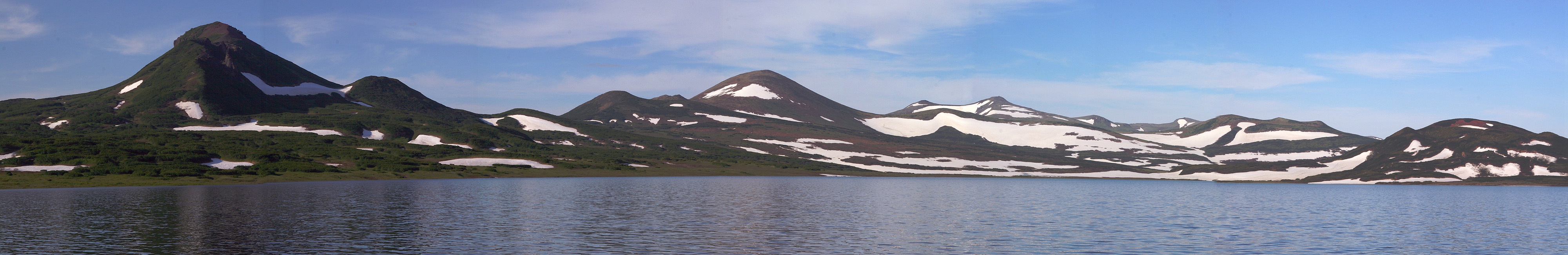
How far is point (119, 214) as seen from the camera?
69625 mm

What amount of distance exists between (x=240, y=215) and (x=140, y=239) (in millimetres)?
19984

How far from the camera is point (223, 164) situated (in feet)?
594

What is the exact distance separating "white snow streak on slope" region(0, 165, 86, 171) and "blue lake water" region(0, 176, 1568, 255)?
44363mm

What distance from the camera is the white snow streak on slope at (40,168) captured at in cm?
15075

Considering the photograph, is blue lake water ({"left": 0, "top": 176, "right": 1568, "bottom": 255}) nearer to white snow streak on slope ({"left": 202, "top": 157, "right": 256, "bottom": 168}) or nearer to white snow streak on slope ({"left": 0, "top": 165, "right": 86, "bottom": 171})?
white snow streak on slope ({"left": 0, "top": 165, "right": 86, "bottom": 171})

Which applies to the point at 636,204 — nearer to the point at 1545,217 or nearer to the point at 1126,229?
the point at 1126,229

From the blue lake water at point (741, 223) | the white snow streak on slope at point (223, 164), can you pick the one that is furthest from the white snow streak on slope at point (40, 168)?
the blue lake water at point (741, 223)

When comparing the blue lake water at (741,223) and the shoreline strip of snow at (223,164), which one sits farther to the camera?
the shoreline strip of snow at (223,164)

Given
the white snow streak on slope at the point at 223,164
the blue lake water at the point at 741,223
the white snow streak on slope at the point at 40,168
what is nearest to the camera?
the blue lake water at the point at 741,223

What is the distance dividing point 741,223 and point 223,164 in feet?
526

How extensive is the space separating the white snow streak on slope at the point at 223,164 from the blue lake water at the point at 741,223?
61701 mm

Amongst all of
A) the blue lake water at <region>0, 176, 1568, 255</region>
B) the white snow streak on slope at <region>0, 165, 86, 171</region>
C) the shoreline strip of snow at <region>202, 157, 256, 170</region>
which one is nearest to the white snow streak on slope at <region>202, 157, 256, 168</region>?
the shoreline strip of snow at <region>202, 157, 256, 170</region>

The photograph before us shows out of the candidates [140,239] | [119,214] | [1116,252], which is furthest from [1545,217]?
[119,214]

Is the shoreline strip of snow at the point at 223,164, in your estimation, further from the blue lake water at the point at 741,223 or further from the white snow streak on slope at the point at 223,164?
the blue lake water at the point at 741,223
